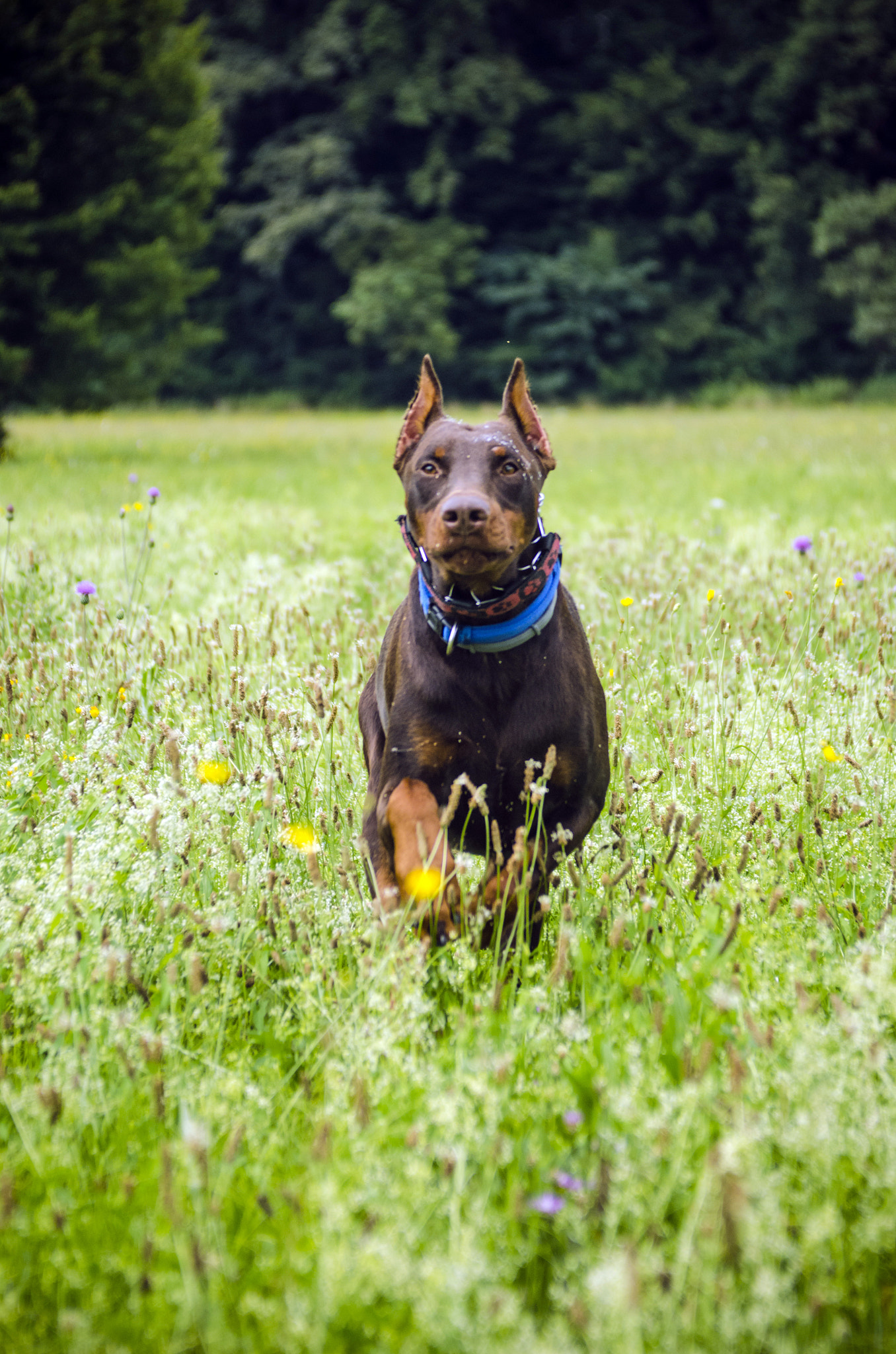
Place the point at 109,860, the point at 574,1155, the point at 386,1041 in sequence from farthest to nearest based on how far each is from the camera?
the point at 109,860, the point at 386,1041, the point at 574,1155

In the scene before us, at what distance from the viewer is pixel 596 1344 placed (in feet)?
3.72

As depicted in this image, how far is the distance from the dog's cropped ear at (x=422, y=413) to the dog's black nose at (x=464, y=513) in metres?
0.68

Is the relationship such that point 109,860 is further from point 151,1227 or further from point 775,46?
point 775,46

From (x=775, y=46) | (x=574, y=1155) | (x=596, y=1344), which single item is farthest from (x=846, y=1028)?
(x=775, y=46)

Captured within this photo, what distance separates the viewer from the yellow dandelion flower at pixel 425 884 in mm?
2000

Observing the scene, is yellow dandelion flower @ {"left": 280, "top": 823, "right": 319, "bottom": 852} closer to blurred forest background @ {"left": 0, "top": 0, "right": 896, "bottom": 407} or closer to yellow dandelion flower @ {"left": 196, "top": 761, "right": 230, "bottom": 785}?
yellow dandelion flower @ {"left": 196, "top": 761, "right": 230, "bottom": 785}

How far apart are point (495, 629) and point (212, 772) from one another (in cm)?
85

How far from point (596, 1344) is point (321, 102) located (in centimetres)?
4069

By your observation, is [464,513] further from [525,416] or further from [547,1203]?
[547,1203]

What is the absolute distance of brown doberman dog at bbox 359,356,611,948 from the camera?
243cm

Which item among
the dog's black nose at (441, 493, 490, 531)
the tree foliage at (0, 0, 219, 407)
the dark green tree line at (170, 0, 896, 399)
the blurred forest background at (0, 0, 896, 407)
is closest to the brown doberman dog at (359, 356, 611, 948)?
the dog's black nose at (441, 493, 490, 531)

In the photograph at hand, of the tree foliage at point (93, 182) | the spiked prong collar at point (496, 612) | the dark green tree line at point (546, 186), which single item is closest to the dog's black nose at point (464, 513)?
the spiked prong collar at point (496, 612)

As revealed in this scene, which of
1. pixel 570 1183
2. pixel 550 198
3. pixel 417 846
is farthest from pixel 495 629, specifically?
pixel 550 198

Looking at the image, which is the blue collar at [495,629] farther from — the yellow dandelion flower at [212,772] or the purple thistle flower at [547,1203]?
the purple thistle flower at [547,1203]
